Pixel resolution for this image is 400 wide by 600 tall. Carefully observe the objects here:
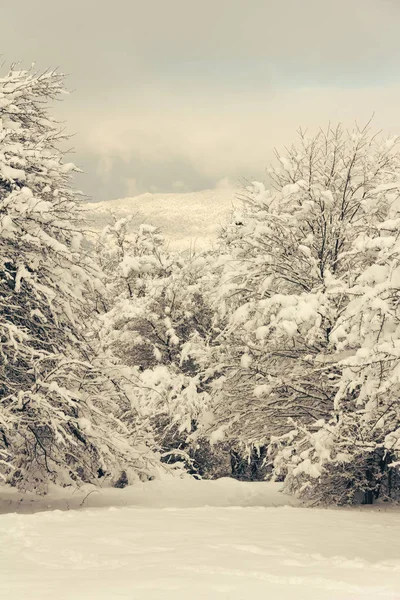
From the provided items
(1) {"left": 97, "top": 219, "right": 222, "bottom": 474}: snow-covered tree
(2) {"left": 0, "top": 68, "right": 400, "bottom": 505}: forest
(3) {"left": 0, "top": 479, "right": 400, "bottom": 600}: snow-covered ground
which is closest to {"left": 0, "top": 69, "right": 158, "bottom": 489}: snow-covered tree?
(2) {"left": 0, "top": 68, "right": 400, "bottom": 505}: forest

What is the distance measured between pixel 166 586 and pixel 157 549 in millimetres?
1637

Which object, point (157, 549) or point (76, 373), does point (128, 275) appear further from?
point (157, 549)

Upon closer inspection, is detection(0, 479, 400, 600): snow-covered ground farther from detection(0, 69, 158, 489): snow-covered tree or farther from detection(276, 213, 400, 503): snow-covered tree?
detection(0, 69, 158, 489): snow-covered tree

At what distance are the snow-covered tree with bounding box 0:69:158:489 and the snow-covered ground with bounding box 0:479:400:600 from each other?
7.01 feet

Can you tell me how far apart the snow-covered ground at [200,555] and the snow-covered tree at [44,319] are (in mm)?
2135

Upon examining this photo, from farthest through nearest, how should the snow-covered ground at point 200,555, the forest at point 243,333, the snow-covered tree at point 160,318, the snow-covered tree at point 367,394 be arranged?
1. the snow-covered tree at point 160,318
2. the forest at point 243,333
3. the snow-covered tree at point 367,394
4. the snow-covered ground at point 200,555

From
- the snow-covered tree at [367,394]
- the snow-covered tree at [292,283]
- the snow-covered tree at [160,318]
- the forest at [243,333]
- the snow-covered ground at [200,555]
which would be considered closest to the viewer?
the snow-covered ground at [200,555]

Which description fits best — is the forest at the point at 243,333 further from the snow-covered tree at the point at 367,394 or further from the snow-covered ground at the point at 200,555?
the snow-covered ground at the point at 200,555

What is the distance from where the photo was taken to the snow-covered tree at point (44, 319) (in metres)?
9.98

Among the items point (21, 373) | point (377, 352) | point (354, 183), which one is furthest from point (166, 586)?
point (354, 183)

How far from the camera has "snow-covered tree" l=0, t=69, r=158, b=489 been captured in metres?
9.98

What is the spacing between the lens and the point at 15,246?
418 inches

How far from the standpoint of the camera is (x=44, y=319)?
33.5 feet

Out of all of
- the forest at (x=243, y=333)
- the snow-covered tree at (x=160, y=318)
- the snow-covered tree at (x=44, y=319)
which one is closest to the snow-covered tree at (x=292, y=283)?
the forest at (x=243, y=333)
